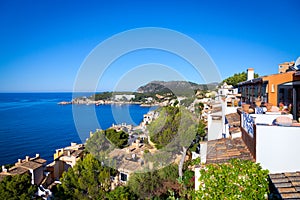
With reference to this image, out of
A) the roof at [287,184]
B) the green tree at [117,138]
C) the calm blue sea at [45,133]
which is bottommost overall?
the calm blue sea at [45,133]

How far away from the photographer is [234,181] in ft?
11.0

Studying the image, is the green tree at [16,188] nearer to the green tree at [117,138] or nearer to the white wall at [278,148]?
the green tree at [117,138]

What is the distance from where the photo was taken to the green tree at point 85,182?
1016 centimetres

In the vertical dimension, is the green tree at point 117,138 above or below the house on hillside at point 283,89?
below

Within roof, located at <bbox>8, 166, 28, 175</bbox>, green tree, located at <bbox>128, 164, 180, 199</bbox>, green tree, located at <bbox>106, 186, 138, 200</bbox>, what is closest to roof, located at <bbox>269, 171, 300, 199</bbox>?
green tree, located at <bbox>106, 186, 138, 200</bbox>

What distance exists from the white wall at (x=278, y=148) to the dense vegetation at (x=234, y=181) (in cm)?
15

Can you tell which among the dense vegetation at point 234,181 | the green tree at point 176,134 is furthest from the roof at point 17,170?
the dense vegetation at point 234,181

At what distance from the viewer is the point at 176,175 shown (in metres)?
10.2

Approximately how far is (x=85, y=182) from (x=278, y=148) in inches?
365

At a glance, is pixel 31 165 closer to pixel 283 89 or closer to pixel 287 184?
pixel 283 89

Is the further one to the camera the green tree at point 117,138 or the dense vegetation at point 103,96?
the dense vegetation at point 103,96

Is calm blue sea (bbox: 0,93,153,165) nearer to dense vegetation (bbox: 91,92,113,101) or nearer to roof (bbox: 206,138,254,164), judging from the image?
dense vegetation (bbox: 91,92,113,101)

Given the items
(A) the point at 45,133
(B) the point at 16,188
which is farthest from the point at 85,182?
(A) the point at 45,133

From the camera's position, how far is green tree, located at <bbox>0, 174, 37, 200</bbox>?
345 inches
